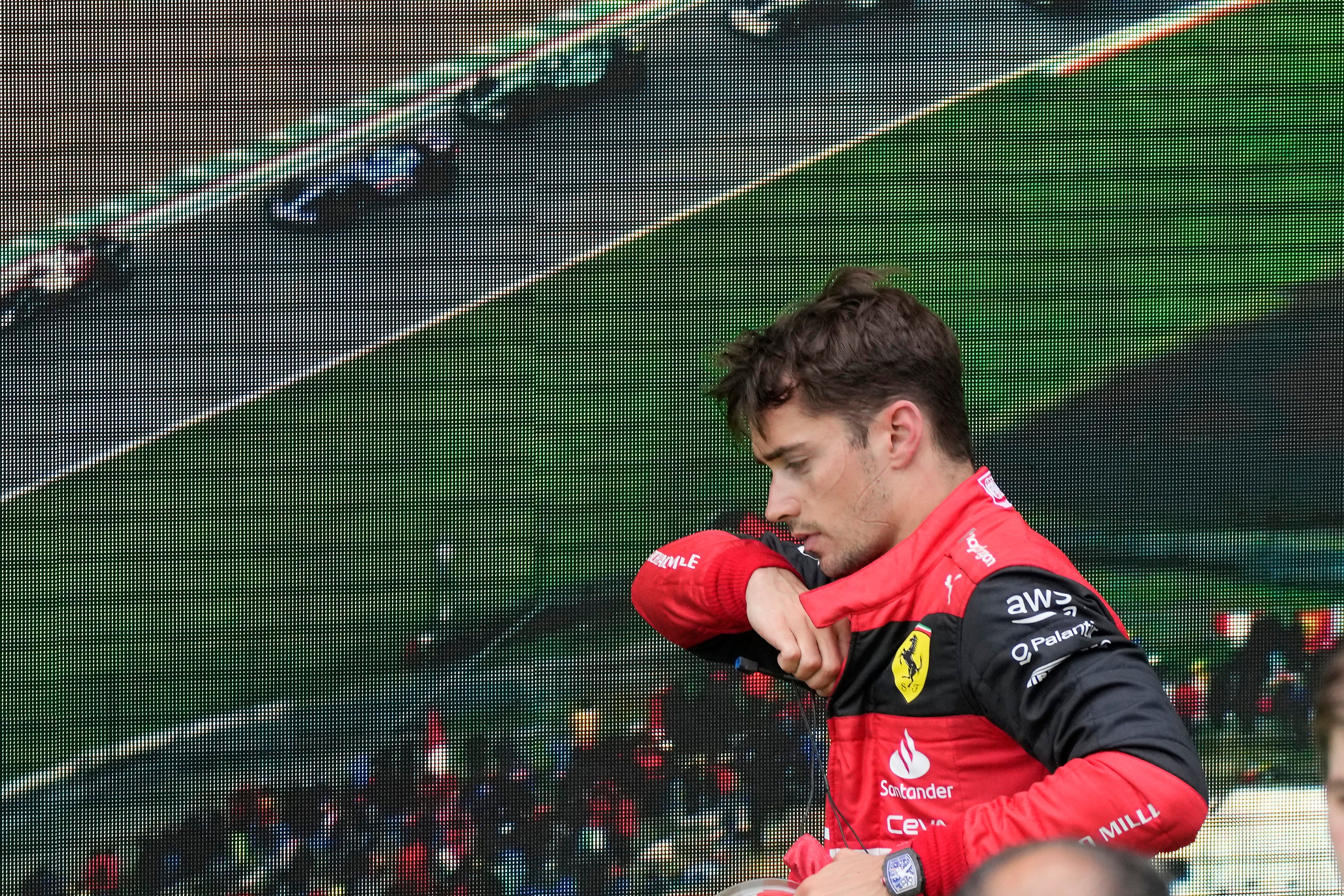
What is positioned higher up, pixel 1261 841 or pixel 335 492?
pixel 335 492

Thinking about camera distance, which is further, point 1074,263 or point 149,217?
point 1074,263

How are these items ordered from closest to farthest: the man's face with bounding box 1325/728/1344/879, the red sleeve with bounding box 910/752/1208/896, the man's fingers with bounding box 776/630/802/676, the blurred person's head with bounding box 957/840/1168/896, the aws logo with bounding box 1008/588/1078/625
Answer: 1. the blurred person's head with bounding box 957/840/1168/896
2. the man's face with bounding box 1325/728/1344/879
3. the red sleeve with bounding box 910/752/1208/896
4. the aws logo with bounding box 1008/588/1078/625
5. the man's fingers with bounding box 776/630/802/676

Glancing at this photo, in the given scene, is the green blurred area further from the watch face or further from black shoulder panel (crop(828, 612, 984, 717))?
the watch face

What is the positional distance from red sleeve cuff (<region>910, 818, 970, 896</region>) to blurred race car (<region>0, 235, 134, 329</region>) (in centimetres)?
219

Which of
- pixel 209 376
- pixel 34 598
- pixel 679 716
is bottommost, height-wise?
pixel 679 716

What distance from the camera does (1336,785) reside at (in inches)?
37.0

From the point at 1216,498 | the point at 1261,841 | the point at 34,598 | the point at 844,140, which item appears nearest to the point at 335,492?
the point at 34,598

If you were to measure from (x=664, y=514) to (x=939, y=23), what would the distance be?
51.0 inches

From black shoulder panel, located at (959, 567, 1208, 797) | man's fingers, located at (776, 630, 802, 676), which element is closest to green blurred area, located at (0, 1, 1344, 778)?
man's fingers, located at (776, 630, 802, 676)

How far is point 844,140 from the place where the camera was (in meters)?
2.80

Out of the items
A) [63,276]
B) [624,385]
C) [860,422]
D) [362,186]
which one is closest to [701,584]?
[860,422]

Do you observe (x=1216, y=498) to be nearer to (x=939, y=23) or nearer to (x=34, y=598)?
(x=939, y=23)

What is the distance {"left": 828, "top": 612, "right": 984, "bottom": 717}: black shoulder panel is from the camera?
1310mm

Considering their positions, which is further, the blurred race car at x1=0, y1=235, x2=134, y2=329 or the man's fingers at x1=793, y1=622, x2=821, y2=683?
the blurred race car at x1=0, y1=235, x2=134, y2=329
